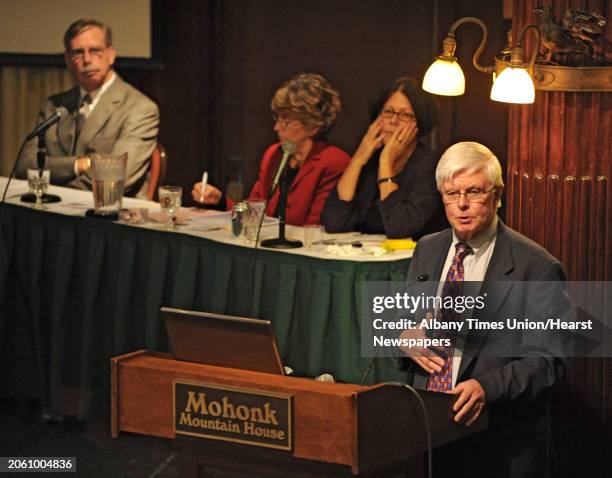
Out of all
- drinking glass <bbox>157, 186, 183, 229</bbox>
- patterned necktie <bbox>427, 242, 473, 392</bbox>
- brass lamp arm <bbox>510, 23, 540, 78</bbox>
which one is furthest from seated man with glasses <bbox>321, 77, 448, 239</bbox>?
patterned necktie <bbox>427, 242, 473, 392</bbox>

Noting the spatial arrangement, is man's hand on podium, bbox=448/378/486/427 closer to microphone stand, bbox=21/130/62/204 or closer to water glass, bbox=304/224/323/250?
water glass, bbox=304/224/323/250

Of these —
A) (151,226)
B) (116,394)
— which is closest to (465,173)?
(116,394)

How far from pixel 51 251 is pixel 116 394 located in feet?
7.92

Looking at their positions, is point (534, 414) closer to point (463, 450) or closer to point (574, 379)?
point (463, 450)

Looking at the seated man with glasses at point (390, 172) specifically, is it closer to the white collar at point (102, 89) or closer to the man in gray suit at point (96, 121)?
the man in gray suit at point (96, 121)

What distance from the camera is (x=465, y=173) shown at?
2807 millimetres

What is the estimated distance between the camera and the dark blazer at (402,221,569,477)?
2.73 metres

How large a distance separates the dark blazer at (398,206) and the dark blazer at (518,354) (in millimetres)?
1718

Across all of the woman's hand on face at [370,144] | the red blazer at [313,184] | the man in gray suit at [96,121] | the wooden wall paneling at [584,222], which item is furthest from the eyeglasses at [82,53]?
the wooden wall paneling at [584,222]

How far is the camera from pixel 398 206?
4590 mm

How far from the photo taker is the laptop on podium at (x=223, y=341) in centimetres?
256

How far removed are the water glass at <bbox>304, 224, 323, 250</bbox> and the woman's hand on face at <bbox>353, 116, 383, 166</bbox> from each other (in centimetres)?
41

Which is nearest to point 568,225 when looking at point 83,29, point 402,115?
point 402,115

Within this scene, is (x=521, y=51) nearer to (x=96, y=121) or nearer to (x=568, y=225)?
(x=568, y=225)
